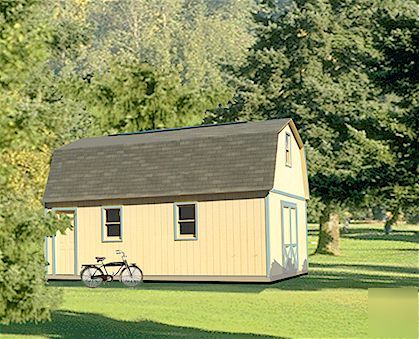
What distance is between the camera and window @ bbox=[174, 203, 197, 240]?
1209 inches

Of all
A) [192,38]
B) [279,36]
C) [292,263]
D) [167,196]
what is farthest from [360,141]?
[192,38]

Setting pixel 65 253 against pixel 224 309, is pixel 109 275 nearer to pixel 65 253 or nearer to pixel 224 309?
pixel 65 253

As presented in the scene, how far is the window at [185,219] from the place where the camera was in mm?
30719

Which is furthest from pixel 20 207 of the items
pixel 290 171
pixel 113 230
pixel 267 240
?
pixel 113 230

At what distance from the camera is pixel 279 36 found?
54.8m

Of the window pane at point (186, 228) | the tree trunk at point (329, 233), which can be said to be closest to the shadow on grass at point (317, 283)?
the window pane at point (186, 228)

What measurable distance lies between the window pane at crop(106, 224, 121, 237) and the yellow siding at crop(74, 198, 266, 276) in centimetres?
192

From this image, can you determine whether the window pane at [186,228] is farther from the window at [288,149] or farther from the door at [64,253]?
the window at [288,149]

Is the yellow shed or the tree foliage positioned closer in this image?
the yellow shed

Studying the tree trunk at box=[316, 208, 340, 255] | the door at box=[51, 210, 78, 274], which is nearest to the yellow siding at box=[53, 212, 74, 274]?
the door at box=[51, 210, 78, 274]

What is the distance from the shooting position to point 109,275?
3133cm

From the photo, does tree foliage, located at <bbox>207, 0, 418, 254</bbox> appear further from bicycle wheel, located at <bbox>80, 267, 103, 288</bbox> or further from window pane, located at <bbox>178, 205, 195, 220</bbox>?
bicycle wheel, located at <bbox>80, 267, 103, 288</bbox>

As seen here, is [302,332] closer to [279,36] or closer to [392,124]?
[392,124]

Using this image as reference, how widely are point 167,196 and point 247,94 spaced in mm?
22937
